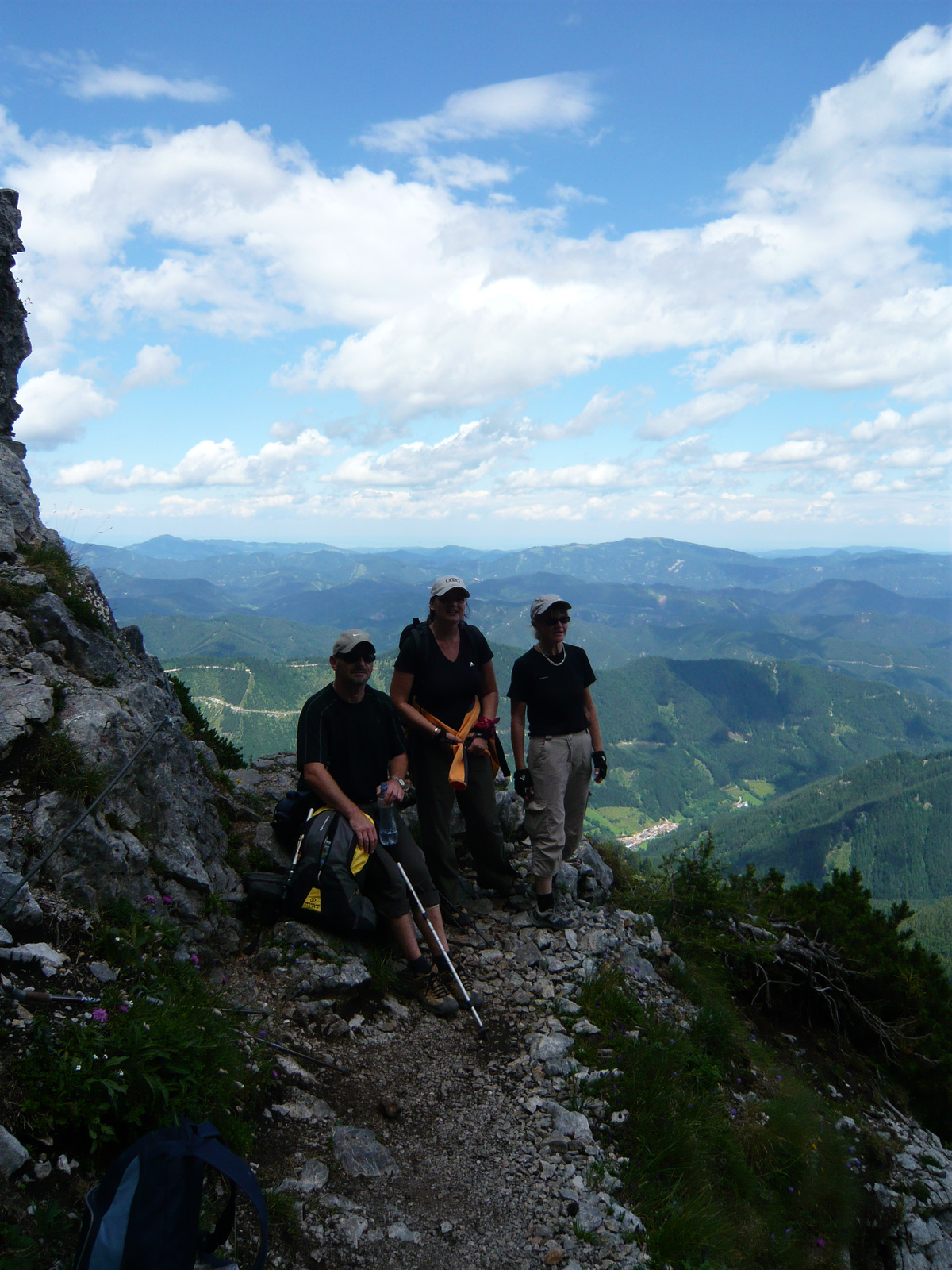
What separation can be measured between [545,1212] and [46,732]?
534 cm

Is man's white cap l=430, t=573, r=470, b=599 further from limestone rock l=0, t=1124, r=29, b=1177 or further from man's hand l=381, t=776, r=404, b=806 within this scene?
limestone rock l=0, t=1124, r=29, b=1177

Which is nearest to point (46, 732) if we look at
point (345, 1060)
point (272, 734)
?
point (345, 1060)

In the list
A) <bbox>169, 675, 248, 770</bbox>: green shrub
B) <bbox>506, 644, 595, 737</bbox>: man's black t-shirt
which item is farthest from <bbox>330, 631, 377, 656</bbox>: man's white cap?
<bbox>169, 675, 248, 770</bbox>: green shrub

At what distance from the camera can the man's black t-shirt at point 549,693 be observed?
759cm

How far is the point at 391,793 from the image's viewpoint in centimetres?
640

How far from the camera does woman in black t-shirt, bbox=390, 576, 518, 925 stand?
7.04 metres

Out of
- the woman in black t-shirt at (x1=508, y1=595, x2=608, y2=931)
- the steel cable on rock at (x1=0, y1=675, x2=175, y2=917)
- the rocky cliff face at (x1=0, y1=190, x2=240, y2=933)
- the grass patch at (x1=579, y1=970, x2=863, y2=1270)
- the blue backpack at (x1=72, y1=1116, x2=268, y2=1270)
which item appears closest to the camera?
the blue backpack at (x1=72, y1=1116, x2=268, y2=1270)

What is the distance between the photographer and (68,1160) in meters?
3.24

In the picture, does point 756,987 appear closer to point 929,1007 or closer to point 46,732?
point 929,1007

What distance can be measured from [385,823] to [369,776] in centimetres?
49

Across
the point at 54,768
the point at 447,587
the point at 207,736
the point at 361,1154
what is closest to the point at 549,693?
the point at 447,587

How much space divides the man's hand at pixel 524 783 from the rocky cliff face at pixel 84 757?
3.25 m

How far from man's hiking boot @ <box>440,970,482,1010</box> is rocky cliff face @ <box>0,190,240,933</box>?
2.23m

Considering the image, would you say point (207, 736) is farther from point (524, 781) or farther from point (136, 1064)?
point (136, 1064)
